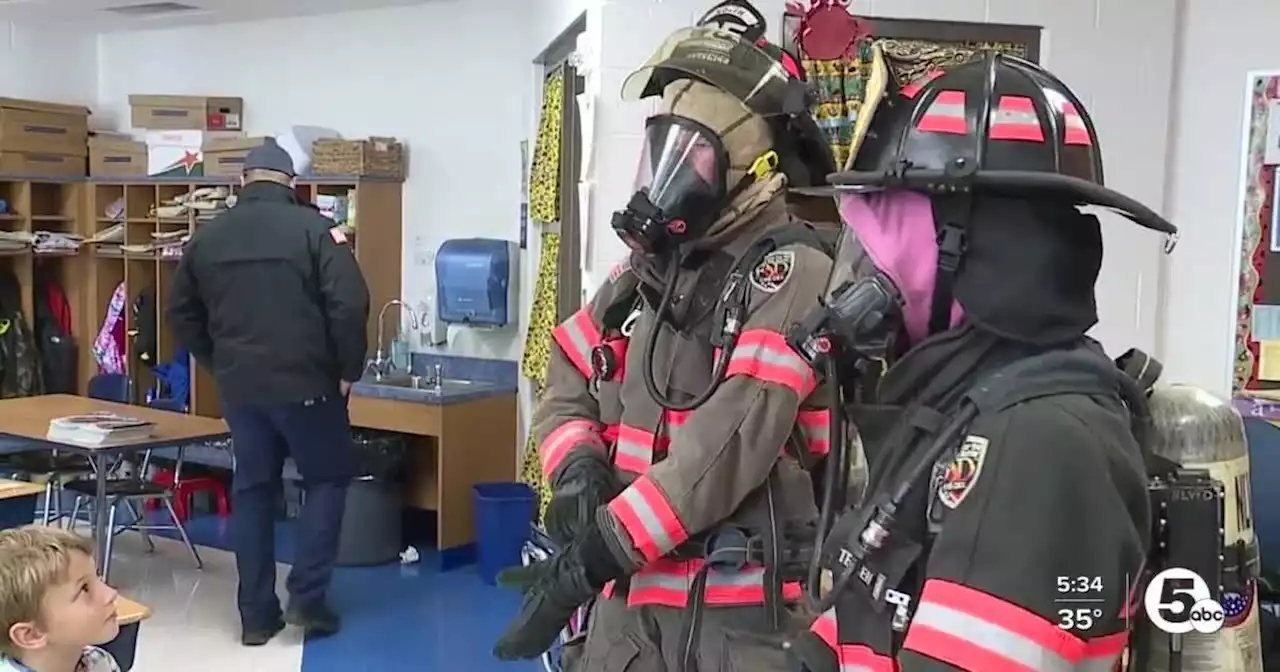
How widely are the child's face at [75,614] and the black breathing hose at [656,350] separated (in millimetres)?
1057

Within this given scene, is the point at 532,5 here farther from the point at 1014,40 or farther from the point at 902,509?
the point at 902,509

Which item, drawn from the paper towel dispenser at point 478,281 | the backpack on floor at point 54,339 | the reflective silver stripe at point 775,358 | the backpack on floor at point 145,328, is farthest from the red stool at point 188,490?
the reflective silver stripe at point 775,358

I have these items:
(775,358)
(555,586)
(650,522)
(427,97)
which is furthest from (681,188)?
(427,97)

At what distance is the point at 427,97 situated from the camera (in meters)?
Result: 6.31

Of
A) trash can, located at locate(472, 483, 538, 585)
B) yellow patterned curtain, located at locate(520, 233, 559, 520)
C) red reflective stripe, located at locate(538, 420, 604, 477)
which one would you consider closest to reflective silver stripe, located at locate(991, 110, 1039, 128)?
red reflective stripe, located at locate(538, 420, 604, 477)

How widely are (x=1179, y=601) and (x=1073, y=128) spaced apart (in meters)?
0.49

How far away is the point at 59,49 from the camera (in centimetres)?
752

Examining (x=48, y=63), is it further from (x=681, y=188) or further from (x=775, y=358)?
(x=775, y=358)

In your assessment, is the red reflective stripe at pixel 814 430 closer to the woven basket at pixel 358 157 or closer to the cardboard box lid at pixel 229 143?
the woven basket at pixel 358 157

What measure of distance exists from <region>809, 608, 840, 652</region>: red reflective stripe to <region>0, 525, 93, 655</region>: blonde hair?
142 cm

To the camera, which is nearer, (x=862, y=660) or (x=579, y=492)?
(x=862, y=660)

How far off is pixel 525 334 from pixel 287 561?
1480mm

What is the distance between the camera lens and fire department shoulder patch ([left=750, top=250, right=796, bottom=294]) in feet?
6.94

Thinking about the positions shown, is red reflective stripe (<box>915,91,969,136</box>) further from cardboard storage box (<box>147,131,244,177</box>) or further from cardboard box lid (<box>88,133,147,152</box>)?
cardboard box lid (<box>88,133,147,152</box>)
